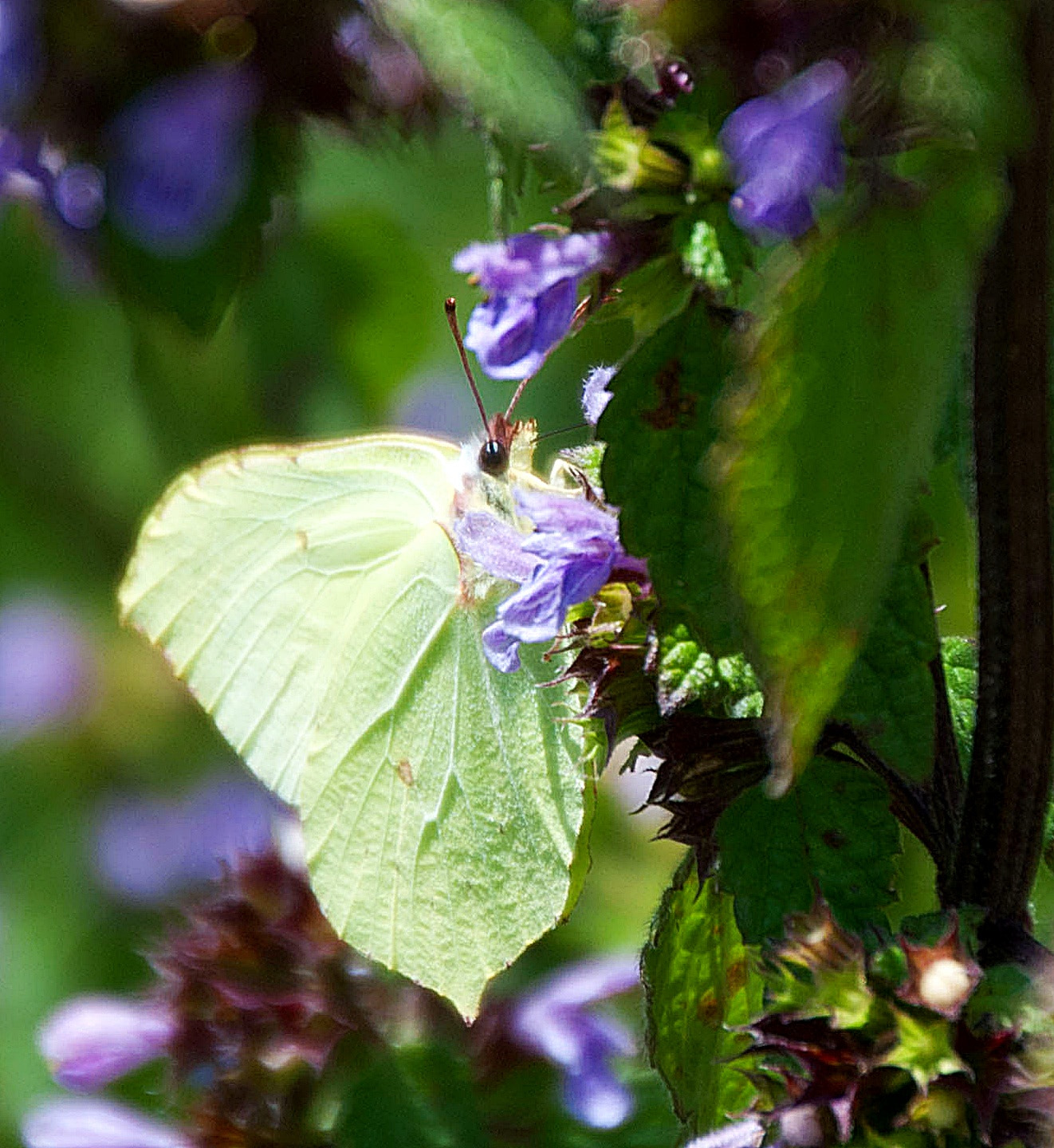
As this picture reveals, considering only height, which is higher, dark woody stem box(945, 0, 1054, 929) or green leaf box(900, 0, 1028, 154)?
green leaf box(900, 0, 1028, 154)

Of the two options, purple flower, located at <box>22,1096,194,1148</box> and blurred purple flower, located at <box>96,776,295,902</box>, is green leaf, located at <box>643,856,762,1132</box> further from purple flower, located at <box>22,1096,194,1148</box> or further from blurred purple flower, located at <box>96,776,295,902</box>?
blurred purple flower, located at <box>96,776,295,902</box>

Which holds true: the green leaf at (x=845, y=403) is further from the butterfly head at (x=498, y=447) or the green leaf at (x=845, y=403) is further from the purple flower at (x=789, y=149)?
the butterfly head at (x=498, y=447)

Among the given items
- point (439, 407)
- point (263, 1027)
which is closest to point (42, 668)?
point (439, 407)

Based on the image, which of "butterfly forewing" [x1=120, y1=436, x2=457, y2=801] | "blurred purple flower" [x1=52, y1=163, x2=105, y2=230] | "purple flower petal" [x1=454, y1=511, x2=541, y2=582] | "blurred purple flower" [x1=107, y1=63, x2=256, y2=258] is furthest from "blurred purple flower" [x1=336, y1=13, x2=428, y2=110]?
"purple flower petal" [x1=454, y1=511, x2=541, y2=582]

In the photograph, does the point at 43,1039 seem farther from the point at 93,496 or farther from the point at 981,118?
the point at 981,118

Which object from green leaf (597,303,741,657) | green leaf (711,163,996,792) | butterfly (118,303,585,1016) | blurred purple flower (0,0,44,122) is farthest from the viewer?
blurred purple flower (0,0,44,122)

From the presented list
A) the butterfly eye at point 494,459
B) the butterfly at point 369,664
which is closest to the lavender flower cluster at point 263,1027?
the butterfly at point 369,664

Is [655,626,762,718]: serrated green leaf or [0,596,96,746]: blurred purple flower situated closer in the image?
[655,626,762,718]: serrated green leaf

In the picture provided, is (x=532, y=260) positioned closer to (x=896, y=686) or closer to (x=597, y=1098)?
(x=896, y=686)
